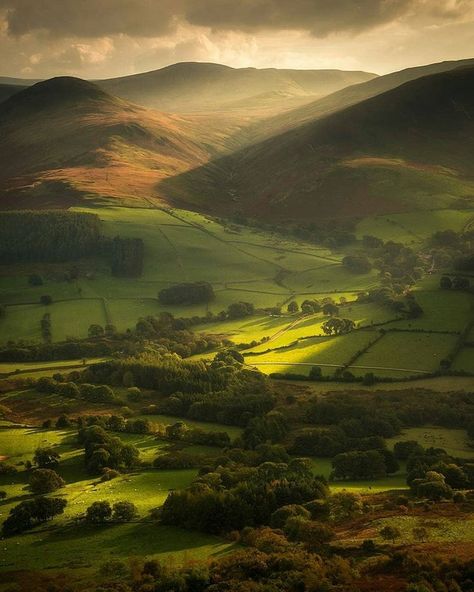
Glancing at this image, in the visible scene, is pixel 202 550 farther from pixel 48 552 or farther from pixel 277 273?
pixel 277 273

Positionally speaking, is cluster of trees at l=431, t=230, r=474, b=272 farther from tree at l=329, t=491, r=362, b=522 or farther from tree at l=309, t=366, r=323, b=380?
tree at l=329, t=491, r=362, b=522

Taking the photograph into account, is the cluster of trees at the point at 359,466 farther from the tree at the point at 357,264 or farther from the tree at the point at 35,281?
the tree at the point at 35,281

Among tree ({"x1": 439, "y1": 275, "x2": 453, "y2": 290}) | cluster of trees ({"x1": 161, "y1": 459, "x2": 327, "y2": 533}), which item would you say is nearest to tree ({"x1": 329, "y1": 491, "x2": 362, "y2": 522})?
cluster of trees ({"x1": 161, "y1": 459, "x2": 327, "y2": 533})

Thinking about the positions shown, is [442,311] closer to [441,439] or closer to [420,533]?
[441,439]

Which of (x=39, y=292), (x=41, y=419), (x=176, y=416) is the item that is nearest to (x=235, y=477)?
(x=176, y=416)

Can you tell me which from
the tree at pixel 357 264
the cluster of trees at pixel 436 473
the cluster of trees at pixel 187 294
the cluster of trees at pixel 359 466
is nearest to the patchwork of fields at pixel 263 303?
the tree at pixel 357 264

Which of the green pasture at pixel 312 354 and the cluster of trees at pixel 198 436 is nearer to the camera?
the cluster of trees at pixel 198 436
